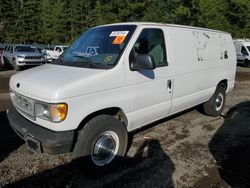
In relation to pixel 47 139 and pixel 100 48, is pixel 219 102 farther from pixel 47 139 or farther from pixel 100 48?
pixel 47 139

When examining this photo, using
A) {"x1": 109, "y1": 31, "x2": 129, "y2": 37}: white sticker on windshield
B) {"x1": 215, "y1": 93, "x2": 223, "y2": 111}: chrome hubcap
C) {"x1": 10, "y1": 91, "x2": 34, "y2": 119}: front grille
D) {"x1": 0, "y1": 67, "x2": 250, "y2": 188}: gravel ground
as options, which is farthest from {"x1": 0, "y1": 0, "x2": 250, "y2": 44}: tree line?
{"x1": 10, "y1": 91, "x2": 34, "y2": 119}: front grille

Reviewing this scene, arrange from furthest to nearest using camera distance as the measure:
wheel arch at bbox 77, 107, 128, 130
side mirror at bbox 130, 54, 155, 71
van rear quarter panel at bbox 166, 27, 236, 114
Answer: van rear quarter panel at bbox 166, 27, 236, 114 < side mirror at bbox 130, 54, 155, 71 < wheel arch at bbox 77, 107, 128, 130

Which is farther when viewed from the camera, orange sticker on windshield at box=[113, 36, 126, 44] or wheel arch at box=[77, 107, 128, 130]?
orange sticker on windshield at box=[113, 36, 126, 44]

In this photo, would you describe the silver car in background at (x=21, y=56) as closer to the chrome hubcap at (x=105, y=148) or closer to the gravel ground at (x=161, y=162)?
the gravel ground at (x=161, y=162)

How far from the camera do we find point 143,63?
378cm

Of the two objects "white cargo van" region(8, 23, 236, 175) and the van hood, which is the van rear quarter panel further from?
the van hood

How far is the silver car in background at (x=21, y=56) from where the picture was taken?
690 inches

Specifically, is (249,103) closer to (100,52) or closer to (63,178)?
(100,52)

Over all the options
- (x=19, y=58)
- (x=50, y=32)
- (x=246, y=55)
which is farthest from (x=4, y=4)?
(x=246, y=55)

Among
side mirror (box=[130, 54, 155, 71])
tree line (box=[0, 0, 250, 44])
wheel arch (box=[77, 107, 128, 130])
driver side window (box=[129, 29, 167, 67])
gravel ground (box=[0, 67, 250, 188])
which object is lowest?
gravel ground (box=[0, 67, 250, 188])

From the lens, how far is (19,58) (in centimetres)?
1748

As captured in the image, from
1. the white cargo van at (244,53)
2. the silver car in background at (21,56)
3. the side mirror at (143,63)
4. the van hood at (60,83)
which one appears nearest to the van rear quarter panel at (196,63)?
the side mirror at (143,63)

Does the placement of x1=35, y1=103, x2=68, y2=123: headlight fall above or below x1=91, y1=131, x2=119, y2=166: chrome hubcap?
above

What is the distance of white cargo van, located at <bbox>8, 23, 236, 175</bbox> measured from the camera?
3.30 meters
